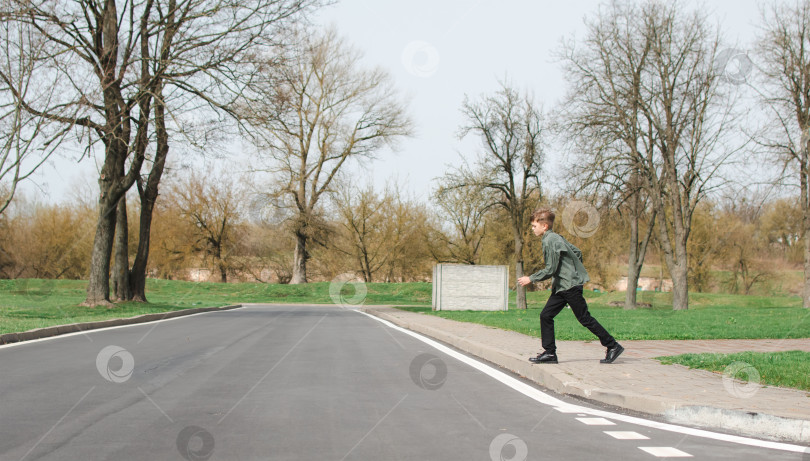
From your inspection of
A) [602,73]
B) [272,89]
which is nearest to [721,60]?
[602,73]

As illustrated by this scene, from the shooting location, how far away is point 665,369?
805cm

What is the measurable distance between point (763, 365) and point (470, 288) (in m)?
17.7

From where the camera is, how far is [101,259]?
22.5 metres

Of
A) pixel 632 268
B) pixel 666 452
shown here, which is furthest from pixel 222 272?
pixel 666 452

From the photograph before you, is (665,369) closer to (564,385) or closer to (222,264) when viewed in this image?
(564,385)

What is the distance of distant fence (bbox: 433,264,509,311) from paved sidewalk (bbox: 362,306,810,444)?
1432 centimetres

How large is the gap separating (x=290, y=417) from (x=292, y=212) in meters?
43.9

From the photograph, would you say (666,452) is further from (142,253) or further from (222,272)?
(222,272)

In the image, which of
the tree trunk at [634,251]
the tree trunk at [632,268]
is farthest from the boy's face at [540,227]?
the tree trunk at [632,268]
